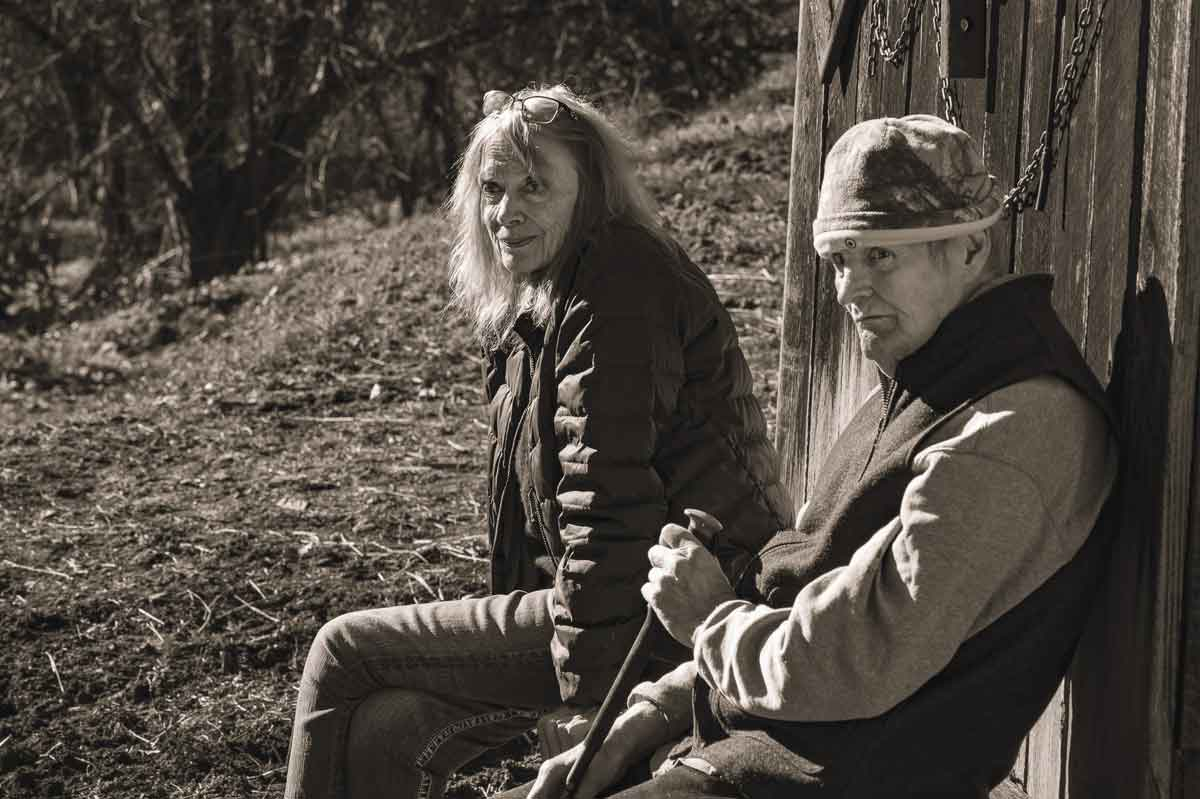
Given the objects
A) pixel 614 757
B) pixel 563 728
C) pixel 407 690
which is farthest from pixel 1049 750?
pixel 407 690

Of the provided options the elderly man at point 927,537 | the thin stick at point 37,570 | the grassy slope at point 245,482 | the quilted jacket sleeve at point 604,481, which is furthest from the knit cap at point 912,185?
the thin stick at point 37,570

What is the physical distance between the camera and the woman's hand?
2.74 metres

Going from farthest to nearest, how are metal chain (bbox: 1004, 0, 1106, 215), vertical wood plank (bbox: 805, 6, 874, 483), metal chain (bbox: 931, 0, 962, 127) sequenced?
vertical wood plank (bbox: 805, 6, 874, 483), metal chain (bbox: 931, 0, 962, 127), metal chain (bbox: 1004, 0, 1106, 215)

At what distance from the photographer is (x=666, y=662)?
3223 mm

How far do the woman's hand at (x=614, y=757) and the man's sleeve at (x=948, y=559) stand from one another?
1.80ft

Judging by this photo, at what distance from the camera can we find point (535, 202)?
338 cm

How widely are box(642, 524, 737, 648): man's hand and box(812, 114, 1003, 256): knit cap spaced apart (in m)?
0.58

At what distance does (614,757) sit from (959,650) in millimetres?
801

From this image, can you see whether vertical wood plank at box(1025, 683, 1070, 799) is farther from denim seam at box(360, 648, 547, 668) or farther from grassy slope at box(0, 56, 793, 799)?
grassy slope at box(0, 56, 793, 799)

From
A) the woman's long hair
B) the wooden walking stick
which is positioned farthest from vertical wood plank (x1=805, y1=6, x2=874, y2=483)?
the wooden walking stick

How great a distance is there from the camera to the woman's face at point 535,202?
3385 mm

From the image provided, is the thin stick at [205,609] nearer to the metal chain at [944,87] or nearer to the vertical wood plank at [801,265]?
the vertical wood plank at [801,265]

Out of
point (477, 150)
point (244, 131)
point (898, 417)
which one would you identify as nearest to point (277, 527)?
point (477, 150)

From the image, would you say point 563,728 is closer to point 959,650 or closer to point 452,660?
point 452,660
